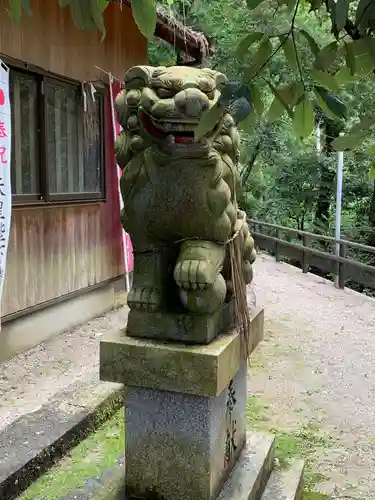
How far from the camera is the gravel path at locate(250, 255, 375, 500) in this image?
3891 millimetres

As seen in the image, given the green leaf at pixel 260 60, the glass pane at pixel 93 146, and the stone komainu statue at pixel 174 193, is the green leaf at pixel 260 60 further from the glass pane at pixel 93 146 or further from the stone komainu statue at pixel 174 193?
the glass pane at pixel 93 146

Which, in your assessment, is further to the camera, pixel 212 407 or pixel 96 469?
pixel 96 469

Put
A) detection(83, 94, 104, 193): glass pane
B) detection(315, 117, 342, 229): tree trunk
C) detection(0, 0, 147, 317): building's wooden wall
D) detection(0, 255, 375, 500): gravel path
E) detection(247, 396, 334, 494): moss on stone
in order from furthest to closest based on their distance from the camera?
1. detection(315, 117, 342, 229): tree trunk
2. detection(83, 94, 104, 193): glass pane
3. detection(0, 0, 147, 317): building's wooden wall
4. detection(0, 255, 375, 500): gravel path
5. detection(247, 396, 334, 494): moss on stone

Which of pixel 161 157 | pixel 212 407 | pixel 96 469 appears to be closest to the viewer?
pixel 161 157

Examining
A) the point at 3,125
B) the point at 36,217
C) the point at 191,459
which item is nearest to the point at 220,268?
the point at 191,459

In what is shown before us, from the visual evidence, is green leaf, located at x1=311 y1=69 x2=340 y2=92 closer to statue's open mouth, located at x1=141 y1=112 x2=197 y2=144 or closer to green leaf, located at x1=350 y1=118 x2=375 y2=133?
green leaf, located at x1=350 y1=118 x2=375 y2=133

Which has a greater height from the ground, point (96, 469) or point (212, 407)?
point (212, 407)

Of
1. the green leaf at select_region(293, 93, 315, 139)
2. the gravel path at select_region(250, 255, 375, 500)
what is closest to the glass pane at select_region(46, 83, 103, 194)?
the gravel path at select_region(250, 255, 375, 500)

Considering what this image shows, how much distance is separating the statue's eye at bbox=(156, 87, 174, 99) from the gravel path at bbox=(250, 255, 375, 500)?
2.66 m

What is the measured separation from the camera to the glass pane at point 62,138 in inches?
244

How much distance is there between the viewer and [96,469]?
325 centimetres

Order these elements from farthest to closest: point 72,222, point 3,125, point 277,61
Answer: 1. point 277,61
2. point 72,222
3. point 3,125

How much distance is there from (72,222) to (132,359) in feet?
14.3

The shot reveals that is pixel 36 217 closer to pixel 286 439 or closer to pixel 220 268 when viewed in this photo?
pixel 286 439
